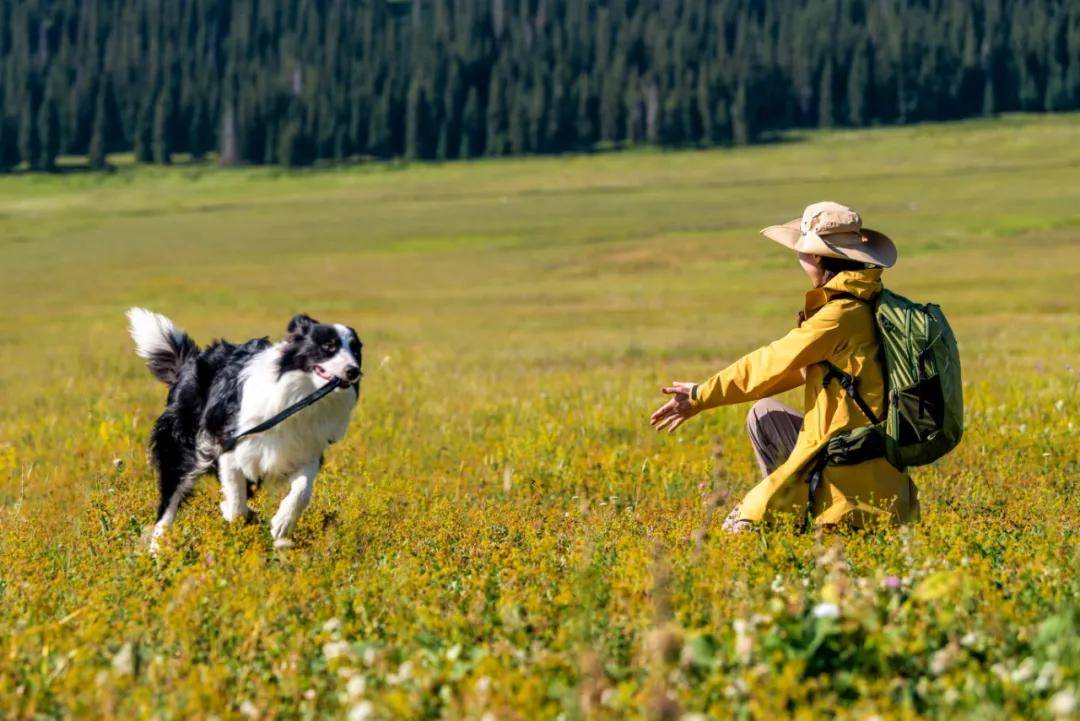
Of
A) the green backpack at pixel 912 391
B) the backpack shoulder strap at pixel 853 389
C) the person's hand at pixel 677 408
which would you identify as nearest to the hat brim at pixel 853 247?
the green backpack at pixel 912 391

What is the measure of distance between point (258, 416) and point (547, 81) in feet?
396

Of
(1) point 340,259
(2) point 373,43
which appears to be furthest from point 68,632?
(2) point 373,43

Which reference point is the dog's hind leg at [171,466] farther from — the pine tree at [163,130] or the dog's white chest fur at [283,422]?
the pine tree at [163,130]

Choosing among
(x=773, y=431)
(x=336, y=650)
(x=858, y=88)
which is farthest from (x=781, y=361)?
(x=858, y=88)

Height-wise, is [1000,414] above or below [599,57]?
below

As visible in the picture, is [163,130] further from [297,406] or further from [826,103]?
[297,406]

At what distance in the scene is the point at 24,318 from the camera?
35188 mm

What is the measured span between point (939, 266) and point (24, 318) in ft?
85.7

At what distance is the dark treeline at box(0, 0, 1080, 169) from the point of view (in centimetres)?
12175

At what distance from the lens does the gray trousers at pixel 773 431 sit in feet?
26.2

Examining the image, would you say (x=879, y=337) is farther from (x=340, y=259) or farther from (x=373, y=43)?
(x=373, y=43)

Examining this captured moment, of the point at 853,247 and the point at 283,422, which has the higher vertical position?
the point at 853,247

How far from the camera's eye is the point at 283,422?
27.0ft

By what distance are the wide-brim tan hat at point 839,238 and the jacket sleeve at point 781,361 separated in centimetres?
29
